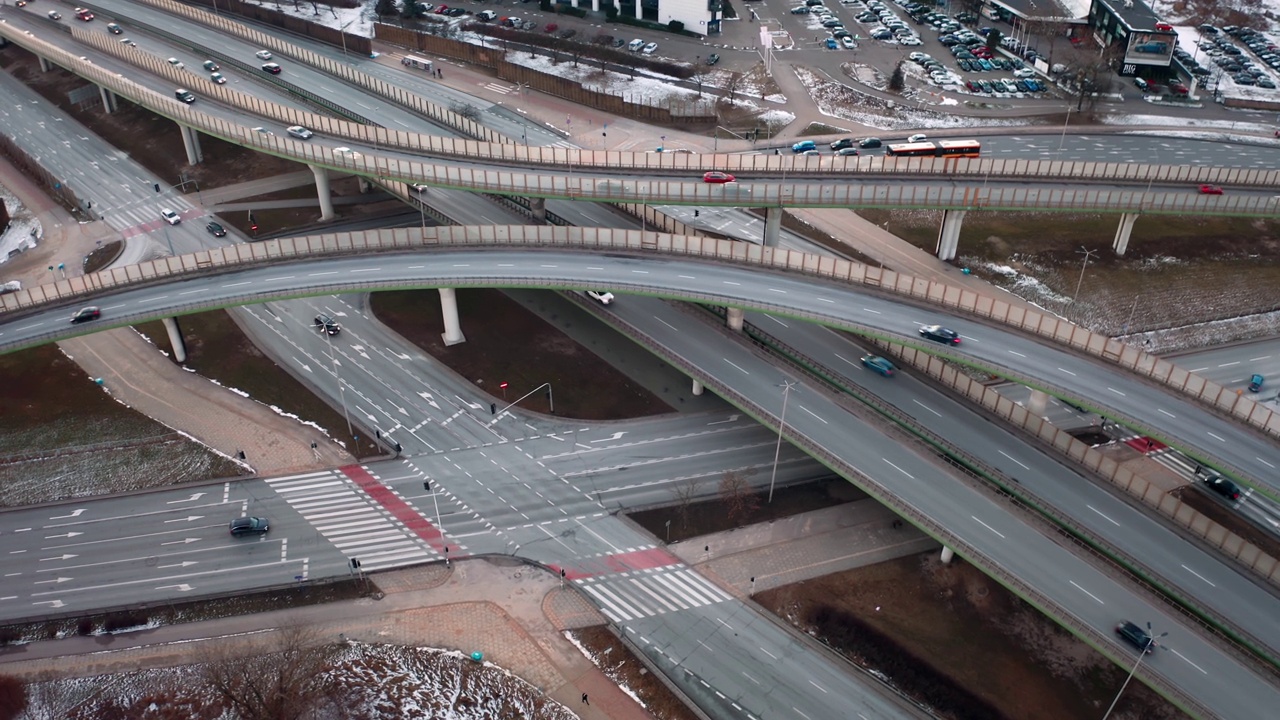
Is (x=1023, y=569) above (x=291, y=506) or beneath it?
above

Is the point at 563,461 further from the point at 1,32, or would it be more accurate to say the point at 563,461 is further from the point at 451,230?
the point at 1,32

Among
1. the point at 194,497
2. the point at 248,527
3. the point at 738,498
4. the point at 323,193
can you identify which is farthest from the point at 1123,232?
the point at 194,497

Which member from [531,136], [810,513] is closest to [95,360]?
[531,136]

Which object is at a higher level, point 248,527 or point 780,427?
point 780,427

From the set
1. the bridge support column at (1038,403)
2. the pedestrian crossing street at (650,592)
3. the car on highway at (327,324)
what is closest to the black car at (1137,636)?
the bridge support column at (1038,403)

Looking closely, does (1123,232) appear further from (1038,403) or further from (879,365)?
(879,365)

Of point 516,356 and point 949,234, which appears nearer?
point 516,356

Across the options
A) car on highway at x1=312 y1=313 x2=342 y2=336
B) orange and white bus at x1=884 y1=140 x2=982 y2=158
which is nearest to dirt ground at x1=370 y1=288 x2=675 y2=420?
car on highway at x1=312 y1=313 x2=342 y2=336
